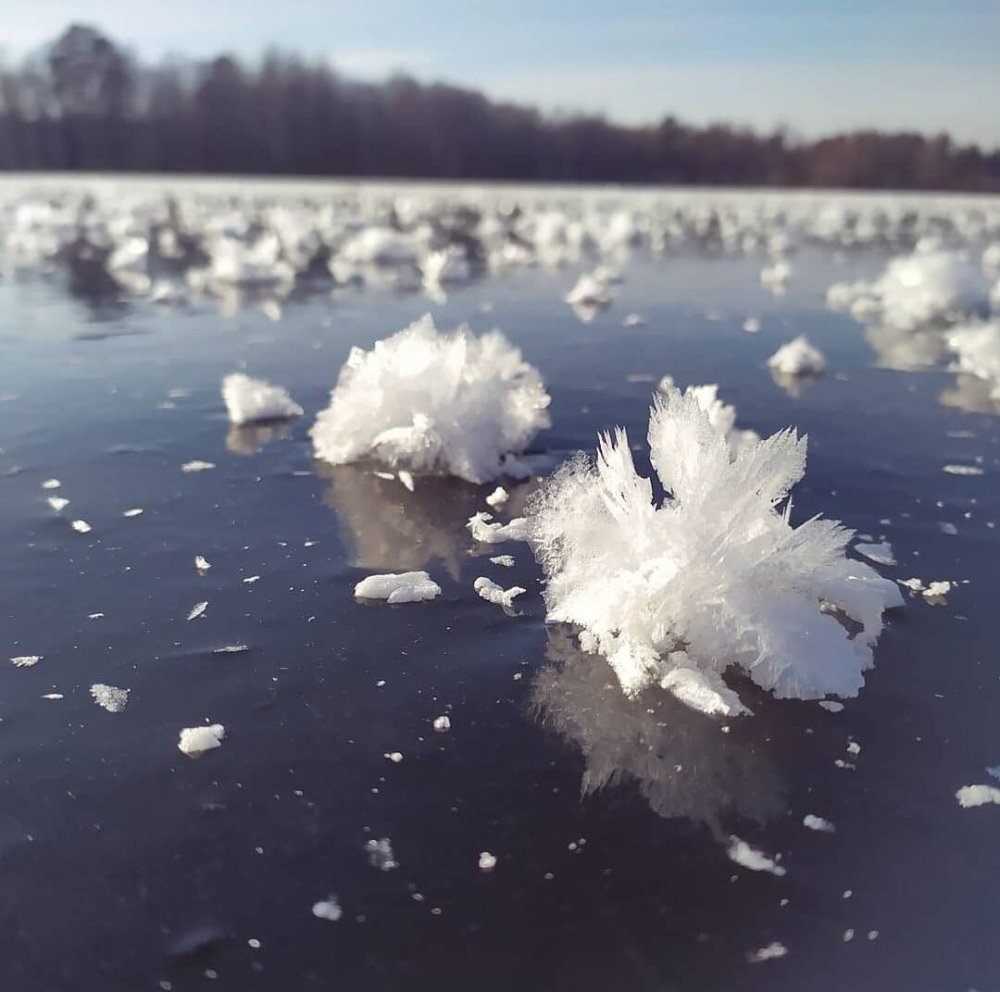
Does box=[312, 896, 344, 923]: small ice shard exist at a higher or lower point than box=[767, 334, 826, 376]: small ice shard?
lower

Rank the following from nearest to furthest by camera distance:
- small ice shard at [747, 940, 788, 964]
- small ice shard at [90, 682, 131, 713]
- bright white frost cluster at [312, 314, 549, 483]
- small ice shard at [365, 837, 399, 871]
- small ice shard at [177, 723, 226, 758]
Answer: small ice shard at [747, 940, 788, 964] < small ice shard at [365, 837, 399, 871] < small ice shard at [177, 723, 226, 758] < small ice shard at [90, 682, 131, 713] < bright white frost cluster at [312, 314, 549, 483]

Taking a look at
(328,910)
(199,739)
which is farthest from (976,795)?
(199,739)

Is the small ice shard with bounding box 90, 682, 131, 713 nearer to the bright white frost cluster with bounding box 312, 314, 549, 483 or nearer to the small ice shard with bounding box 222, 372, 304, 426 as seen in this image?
the bright white frost cluster with bounding box 312, 314, 549, 483

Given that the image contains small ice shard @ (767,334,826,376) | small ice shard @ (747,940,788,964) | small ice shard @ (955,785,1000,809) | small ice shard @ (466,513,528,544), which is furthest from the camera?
small ice shard @ (767,334,826,376)

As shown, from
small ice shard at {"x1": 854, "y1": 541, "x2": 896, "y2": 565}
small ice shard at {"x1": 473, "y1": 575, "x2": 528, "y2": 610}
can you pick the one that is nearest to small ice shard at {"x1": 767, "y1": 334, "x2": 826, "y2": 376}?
small ice shard at {"x1": 854, "y1": 541, "x2": 896, "y2": 565}

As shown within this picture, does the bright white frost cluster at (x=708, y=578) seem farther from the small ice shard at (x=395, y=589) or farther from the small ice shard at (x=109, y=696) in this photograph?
the small ice shard at (x=109, y=696)

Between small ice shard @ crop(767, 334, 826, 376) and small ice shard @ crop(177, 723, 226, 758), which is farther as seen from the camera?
small ice shard @ crop(767, 334, 826, 376)
